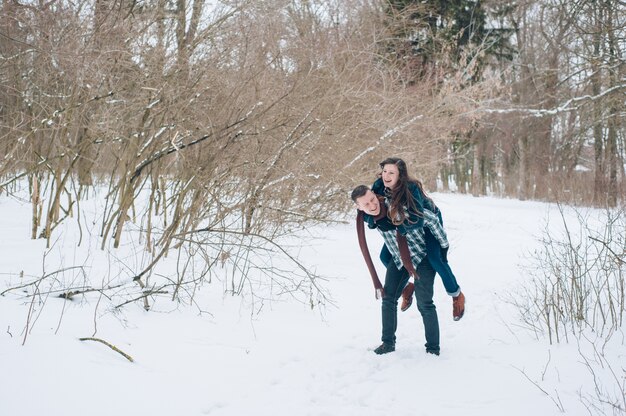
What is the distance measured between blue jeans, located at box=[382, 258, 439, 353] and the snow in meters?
0.16

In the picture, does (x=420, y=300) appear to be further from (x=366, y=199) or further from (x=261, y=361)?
(x=261, y=361)

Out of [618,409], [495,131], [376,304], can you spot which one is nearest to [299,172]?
[376,304]

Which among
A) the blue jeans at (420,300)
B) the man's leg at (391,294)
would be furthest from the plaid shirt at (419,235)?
the man's leg at (391,294)

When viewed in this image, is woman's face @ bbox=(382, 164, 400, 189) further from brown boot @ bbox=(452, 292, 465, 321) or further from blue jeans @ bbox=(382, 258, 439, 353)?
brown boot @ bbox=(452, 292, 465, 321)

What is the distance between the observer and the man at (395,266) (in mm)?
3832

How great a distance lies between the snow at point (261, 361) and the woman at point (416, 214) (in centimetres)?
65

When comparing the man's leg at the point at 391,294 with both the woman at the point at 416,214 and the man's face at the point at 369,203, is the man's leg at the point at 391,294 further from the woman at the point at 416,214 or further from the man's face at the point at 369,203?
the man's face at the point at 369,203

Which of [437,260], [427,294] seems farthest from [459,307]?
[437,260]

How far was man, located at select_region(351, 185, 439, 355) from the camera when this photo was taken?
3.83 meters

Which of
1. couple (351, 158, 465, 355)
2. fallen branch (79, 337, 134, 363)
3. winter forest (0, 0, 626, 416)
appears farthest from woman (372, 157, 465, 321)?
fallen branch (79, 337, 134, 363)

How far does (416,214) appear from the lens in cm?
377

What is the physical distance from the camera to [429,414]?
3209 mm

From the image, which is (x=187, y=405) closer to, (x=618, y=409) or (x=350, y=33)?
(x=618, y=409)

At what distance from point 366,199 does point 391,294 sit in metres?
0.88
